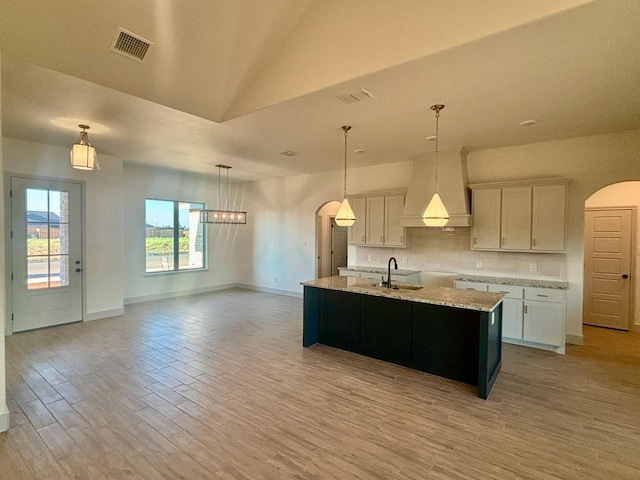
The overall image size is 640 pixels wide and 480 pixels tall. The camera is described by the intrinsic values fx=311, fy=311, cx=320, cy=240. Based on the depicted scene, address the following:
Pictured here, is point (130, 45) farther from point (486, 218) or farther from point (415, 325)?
point (486, 218)

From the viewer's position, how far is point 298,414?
2809 millimetres

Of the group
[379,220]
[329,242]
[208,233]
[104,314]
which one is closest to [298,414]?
[379,220]

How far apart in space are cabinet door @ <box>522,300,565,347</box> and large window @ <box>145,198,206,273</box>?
725 centimetres

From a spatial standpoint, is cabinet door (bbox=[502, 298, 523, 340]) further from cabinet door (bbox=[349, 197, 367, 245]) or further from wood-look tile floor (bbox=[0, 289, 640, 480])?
cabinet door (bbox=[349, 197, 367, 245])

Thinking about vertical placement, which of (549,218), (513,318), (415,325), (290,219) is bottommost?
(513,318)

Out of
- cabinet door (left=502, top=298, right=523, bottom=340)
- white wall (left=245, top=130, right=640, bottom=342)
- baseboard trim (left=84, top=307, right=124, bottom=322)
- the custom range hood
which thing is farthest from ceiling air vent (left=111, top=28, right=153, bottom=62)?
cabinet door (left=502, top=298, right=523, bottom=340)

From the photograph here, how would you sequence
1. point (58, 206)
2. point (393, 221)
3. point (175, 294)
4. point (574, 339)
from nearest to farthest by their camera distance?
point (574, 339)
point (58, 206)
point (393, 221)
point (175, 294)

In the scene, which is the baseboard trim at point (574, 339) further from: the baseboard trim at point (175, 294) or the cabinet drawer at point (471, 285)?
the baseboard trim at point (175, 294)

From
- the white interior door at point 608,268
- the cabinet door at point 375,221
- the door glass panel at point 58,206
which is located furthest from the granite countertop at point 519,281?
the door glass panel at point 58,206

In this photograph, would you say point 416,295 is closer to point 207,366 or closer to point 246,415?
point 246,415

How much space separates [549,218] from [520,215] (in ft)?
1.16

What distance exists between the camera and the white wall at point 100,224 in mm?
5325

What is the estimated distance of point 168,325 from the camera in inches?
215

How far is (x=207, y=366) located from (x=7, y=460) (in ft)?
5.88
